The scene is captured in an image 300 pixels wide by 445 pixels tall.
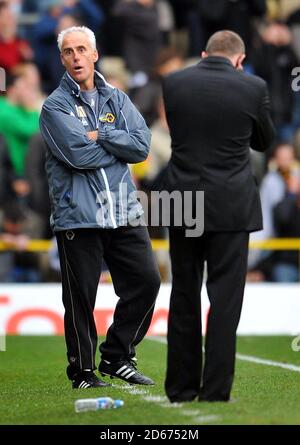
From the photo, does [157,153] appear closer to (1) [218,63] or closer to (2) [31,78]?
(2) [31,78]

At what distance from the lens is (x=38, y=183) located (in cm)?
1518

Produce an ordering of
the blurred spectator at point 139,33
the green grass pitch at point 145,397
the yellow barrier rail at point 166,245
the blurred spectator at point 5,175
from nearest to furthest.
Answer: the green grass pitch at point 145,397
the yellow barrier rail at point 166,245
the blurred spectator at point 5,175
the blurred spectator at point 139,33

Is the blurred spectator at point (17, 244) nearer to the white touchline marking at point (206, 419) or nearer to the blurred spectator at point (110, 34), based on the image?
the blurred spectator at point (110, 34)

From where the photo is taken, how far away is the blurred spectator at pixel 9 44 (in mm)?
16750

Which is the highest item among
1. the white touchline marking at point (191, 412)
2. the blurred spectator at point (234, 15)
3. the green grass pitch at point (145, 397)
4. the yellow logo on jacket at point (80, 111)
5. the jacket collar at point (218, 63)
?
the blurred spectator at point (234, 15)

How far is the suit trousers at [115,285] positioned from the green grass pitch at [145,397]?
31 cm

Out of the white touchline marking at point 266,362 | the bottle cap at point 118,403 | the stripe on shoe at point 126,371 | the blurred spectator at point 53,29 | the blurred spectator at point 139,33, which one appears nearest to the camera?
the bottle cap at point 118,403

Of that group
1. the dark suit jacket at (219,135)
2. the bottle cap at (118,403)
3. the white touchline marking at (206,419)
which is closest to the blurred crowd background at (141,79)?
the bottle cap at (118,403)

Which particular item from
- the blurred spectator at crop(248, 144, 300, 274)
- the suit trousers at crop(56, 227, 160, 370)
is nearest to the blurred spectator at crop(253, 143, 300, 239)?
the blurred spectator at crop(248, 144, 300, 274)

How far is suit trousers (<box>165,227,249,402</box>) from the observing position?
7.42 metres

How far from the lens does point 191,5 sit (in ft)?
60.3
